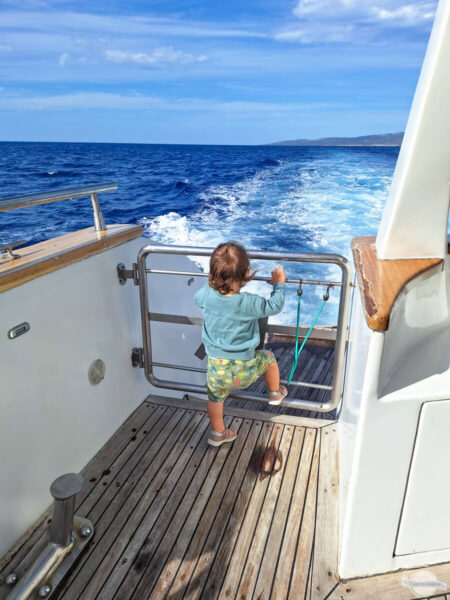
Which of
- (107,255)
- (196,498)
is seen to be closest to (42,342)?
(107,255)

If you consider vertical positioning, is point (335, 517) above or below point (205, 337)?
below

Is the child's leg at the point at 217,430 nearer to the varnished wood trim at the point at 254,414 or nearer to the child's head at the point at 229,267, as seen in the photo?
the varnished wood trim at the point at 254,414

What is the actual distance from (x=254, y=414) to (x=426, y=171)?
1.58 metres

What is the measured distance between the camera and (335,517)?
182 cm

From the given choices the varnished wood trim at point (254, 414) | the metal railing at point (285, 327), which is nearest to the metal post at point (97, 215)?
the metal railing at point (285, 327)

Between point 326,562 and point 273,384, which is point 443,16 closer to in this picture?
point 273,384

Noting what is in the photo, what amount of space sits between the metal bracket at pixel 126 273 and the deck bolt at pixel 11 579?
131cm

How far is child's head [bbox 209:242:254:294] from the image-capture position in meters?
1.76

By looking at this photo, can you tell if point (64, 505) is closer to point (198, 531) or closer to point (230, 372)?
point (198, 531)

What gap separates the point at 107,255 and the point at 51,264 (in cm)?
43

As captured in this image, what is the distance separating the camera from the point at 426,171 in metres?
1.30

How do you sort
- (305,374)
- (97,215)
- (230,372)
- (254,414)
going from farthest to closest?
(305,374), (254,414), (97,215), (230,372)

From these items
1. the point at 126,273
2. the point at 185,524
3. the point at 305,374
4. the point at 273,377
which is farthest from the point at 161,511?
the point at 305,374

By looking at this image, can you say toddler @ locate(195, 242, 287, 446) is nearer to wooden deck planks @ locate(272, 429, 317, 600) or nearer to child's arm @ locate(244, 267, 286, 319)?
child's arm @ locate(244, 267, 286, 319)
